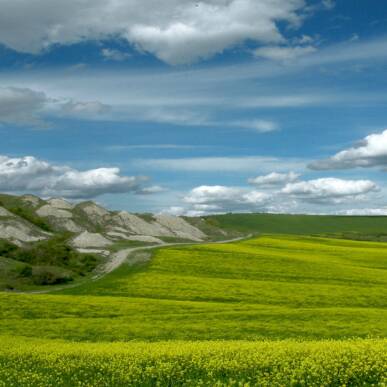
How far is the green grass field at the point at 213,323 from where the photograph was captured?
66.0 ft

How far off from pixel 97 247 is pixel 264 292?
53.9m

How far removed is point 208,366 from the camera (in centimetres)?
2038

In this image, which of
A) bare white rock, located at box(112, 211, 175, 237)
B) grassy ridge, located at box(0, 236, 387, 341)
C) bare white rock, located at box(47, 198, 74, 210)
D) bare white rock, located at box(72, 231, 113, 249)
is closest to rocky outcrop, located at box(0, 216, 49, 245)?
bare white rock, located at box(72, 231, 113, 249)

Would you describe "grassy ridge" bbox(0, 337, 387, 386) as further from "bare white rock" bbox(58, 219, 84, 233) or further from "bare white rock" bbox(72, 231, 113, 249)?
"bare white rock" bbox(58, 219, 84, 233)

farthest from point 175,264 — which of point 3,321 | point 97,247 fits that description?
point 3,321

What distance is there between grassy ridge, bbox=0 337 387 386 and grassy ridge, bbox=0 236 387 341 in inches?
331

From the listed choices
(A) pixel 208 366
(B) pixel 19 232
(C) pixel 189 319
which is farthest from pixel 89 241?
(A) pixel 208 366

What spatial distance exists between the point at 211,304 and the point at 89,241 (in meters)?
63.2

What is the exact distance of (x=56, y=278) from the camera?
2489 inches

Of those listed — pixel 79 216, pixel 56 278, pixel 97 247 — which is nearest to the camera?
pixel 56 278

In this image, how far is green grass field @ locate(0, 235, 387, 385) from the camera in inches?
792

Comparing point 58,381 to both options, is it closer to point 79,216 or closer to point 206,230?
point 79,216

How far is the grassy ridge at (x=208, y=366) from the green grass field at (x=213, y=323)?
55mm

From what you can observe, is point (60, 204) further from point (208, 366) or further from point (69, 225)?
point (208, 366)
